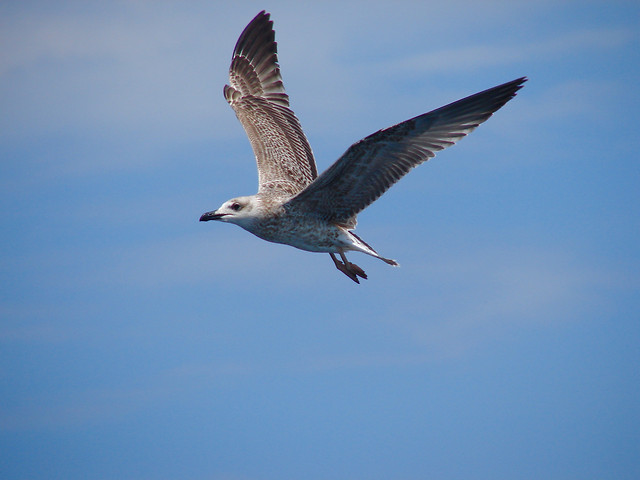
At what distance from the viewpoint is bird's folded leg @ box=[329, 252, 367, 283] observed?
17719 mm

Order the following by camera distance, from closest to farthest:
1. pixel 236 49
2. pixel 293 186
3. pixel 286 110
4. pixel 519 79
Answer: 1. pixel 519 79
2. pixel 293 186
3. pixel 286 110
4. pixel 236 49

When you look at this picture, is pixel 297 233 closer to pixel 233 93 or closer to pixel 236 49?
pixel 233 93

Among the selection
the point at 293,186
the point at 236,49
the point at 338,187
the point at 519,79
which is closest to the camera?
the point at 519,79

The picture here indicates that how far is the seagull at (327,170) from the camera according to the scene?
14.9 meters

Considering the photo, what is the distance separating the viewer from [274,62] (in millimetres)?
22125

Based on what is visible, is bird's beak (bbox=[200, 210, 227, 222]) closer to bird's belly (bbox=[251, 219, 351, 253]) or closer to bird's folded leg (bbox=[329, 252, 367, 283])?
bird's belly (bbox=[251, 219, 351, 253])

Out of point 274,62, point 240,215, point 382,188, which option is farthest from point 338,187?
point 274,62

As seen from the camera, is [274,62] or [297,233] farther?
[274,62]

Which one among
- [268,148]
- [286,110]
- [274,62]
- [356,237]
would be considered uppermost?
[274,62]

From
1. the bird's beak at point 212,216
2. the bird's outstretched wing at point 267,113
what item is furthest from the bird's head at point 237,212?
the bird's outstretched wing at point 267,113

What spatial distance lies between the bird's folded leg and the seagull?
0.02 metres

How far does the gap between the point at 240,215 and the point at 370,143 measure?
3223mm

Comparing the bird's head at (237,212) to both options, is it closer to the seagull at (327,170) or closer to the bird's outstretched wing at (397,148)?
the seagull at (327,170)

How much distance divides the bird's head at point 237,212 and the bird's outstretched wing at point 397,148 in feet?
3.19
